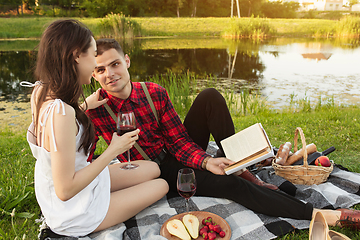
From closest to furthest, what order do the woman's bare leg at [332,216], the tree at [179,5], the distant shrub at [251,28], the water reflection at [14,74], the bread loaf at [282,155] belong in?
1. the woman's bare leg at [332,216]
2. the bread loaf at [282,155]
3. the water reflection at [14,74]
4. the distant shrub at [251,28]
5. the tree at [179,5]

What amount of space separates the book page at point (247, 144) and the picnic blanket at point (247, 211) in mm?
460

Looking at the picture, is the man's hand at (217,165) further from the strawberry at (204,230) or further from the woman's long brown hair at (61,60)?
the woman's long brown hair at (61,60)

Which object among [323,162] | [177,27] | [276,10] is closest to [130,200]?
[323,162]

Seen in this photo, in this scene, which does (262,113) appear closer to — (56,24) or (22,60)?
(56,24)

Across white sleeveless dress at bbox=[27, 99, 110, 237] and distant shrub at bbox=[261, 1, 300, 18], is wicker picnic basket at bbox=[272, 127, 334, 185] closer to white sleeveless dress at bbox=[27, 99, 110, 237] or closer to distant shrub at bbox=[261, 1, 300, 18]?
white sleeveless dress at bbox=[27, 99, 110, 237]

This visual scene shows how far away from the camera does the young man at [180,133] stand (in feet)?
6.44

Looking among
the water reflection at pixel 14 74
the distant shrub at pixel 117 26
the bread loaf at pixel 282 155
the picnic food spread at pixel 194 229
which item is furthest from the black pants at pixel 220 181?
the distant shrub at pixel 117 26

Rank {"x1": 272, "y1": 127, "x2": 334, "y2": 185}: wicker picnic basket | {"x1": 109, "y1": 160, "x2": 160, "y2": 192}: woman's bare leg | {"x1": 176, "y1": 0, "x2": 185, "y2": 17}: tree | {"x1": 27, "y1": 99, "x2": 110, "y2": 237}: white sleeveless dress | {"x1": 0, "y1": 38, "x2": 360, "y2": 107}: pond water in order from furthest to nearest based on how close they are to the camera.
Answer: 1. {"x1": 176, "y1": 0, "x2": 185, "y2": 17}: tree
2. {"x1": 0, "y1": 38, "x2": 360, "y2": 107}: pond water
3. {"x1": 272, "y1": 127, "x2": 334, "y2": 185}: wicker picnic basket
4. {"x1": 109, "y1": 160, "x2": 160, "y2": 192}: woman's bare leg
5. {"x1": 27, "y1": 99, "x2": 110, "y2": 237}: white sleeveless dress

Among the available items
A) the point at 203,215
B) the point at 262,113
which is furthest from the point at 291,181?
the point at 262,113

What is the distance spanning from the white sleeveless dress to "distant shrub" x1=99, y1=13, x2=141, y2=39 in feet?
61.3

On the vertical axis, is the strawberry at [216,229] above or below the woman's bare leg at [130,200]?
below

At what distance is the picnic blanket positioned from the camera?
182cm

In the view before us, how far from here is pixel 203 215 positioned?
6.18 feet

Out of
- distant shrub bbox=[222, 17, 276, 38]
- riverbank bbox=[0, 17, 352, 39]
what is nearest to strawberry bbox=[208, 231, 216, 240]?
distant shrub bbox=[222, 17, 276, 38]
